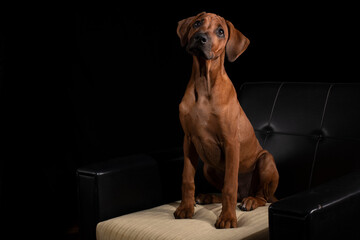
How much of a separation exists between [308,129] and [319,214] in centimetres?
86

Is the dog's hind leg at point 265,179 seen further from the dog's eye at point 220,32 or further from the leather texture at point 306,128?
the dog's eye at point 220,32

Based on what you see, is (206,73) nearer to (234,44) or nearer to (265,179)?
(234,44)

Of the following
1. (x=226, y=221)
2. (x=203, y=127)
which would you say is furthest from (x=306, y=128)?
(x=226, y=221)

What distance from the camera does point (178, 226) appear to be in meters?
1.78

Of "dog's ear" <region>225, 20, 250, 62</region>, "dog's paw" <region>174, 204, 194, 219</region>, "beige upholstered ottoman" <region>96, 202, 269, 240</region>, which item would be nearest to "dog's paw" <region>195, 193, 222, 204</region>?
"beige upholstered ottoman" <region>96, 202, 269, 240</region>

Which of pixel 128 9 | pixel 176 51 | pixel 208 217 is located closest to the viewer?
pixel 208 217

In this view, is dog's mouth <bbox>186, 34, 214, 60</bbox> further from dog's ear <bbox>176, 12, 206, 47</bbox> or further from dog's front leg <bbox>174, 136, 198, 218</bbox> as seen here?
dog's front leg <bbox>174, 136, 198, 218</bbox>

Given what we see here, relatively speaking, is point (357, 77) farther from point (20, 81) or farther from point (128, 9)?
point (20, 81)

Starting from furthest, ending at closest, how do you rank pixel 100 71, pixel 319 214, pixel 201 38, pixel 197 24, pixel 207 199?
pixel 100 71 → pixel 207 199 → pixel 197 24 → pixel 201 38 → pixel 319 214

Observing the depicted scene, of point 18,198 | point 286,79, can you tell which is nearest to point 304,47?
point 286,79

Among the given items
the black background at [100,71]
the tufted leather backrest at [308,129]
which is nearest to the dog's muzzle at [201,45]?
the tufted leather backrest at [308,129]

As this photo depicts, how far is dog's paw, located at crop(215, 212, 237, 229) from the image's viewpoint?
1764 mm

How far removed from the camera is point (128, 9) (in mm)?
3078

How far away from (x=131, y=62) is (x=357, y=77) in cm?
135
